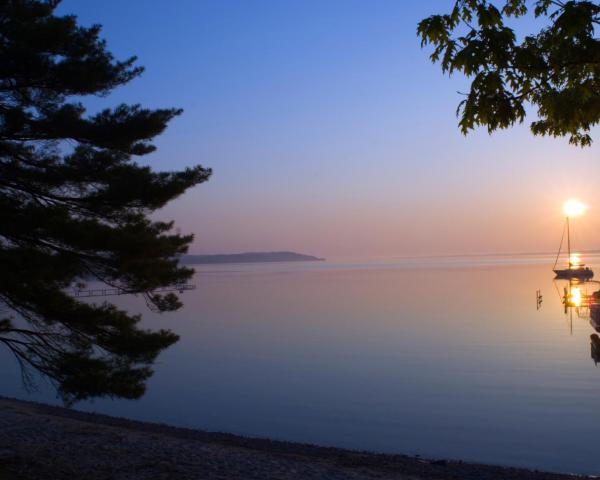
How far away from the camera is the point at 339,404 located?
21484 millimetres

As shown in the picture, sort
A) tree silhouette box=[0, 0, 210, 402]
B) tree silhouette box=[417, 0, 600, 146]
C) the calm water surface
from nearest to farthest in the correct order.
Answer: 1. tree silhouette box=[417, 0, 600, 146]
2. tree silhouette box=[0, 0, 210, 402]
3. the calm water surface

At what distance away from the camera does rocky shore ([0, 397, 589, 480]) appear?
1049 centimetres

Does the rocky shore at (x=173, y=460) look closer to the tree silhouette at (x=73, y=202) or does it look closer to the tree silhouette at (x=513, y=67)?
the tree silhouette at (x=73, y=202)

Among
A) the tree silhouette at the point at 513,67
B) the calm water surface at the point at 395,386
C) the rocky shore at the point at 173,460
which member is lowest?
the rocky shore at the point at 173,460

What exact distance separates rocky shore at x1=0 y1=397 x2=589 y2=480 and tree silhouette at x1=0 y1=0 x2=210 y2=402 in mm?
1362

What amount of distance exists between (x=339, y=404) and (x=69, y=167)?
14132 millimetres

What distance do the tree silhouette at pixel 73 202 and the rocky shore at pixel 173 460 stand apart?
4.47 feet

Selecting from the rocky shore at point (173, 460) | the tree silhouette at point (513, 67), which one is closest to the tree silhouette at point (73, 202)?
the rocky shore at point (173, 460)

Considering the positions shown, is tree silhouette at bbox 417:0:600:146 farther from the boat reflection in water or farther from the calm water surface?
the boat reflection in water

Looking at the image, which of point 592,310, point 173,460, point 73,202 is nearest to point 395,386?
point 173,460

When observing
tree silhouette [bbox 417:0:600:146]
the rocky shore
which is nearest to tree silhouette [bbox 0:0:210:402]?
Answer: the rocky shore

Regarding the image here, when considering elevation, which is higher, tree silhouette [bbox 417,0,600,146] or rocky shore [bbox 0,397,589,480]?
tree silhouette [bbox 417,0,600,146]

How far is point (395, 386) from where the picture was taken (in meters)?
24.2

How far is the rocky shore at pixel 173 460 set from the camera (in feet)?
34.4
